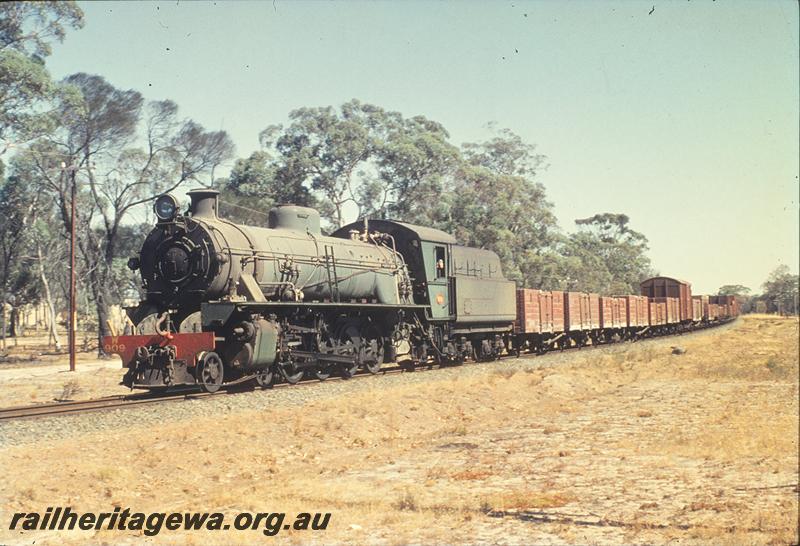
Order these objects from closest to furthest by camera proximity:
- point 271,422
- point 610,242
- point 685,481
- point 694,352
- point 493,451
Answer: point 685,481 → point 493,451 → point 271,422 → point 694,352 → point 610,242

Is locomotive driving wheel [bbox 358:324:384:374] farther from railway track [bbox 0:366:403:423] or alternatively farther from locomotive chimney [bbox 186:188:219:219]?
locomotive chimney [bbox 186:188:219:219]

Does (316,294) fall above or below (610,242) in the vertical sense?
below

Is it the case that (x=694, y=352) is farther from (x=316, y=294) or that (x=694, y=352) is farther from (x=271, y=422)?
(x=271, y=422)

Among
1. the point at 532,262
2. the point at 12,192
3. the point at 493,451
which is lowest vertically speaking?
the point at 493,451

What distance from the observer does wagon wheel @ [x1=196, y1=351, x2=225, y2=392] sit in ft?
45.9

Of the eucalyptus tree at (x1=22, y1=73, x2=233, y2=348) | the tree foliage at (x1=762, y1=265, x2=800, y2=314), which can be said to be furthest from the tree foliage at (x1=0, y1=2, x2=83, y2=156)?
the tree foliage at (x1=762, y1=265, x2=800, y2=314)

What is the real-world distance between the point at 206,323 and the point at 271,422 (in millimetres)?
2914

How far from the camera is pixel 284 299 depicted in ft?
53.8

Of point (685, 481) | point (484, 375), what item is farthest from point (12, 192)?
point (685, 481)

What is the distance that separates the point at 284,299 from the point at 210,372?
2680 mm

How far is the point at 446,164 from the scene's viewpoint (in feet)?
154

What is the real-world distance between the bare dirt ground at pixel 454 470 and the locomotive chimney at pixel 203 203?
4873 millimetres

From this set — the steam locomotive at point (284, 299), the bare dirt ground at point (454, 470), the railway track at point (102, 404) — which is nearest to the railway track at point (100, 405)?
the railway track at point (102, 404)

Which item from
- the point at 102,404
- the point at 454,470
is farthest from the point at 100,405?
the point at 454,470
